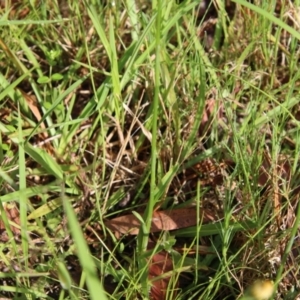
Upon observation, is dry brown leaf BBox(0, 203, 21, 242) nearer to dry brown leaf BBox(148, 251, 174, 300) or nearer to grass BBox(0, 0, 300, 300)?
grass BBox(0, 0, 300, 300)

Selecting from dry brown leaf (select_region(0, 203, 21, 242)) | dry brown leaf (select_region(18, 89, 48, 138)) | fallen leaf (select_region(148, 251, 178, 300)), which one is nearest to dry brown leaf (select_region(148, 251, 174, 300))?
fallen leaf (select_region(148, 251, 178, 300))

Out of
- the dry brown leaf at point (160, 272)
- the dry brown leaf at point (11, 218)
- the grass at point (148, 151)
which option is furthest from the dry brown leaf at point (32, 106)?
the dry brown leaf at point (160, 272)

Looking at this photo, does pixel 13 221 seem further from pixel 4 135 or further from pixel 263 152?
pixel 263 152

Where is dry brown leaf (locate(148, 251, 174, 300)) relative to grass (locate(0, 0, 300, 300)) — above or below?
below

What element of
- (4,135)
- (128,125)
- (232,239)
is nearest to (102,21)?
(128,125)

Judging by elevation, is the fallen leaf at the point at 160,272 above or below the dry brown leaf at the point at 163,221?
below

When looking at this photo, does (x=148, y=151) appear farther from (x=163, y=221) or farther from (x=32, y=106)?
(x=32, y=106)

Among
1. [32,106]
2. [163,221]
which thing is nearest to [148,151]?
[163,221]

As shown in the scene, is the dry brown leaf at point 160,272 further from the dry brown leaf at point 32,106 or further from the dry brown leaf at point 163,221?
the dry brown leaf at point 32,106
